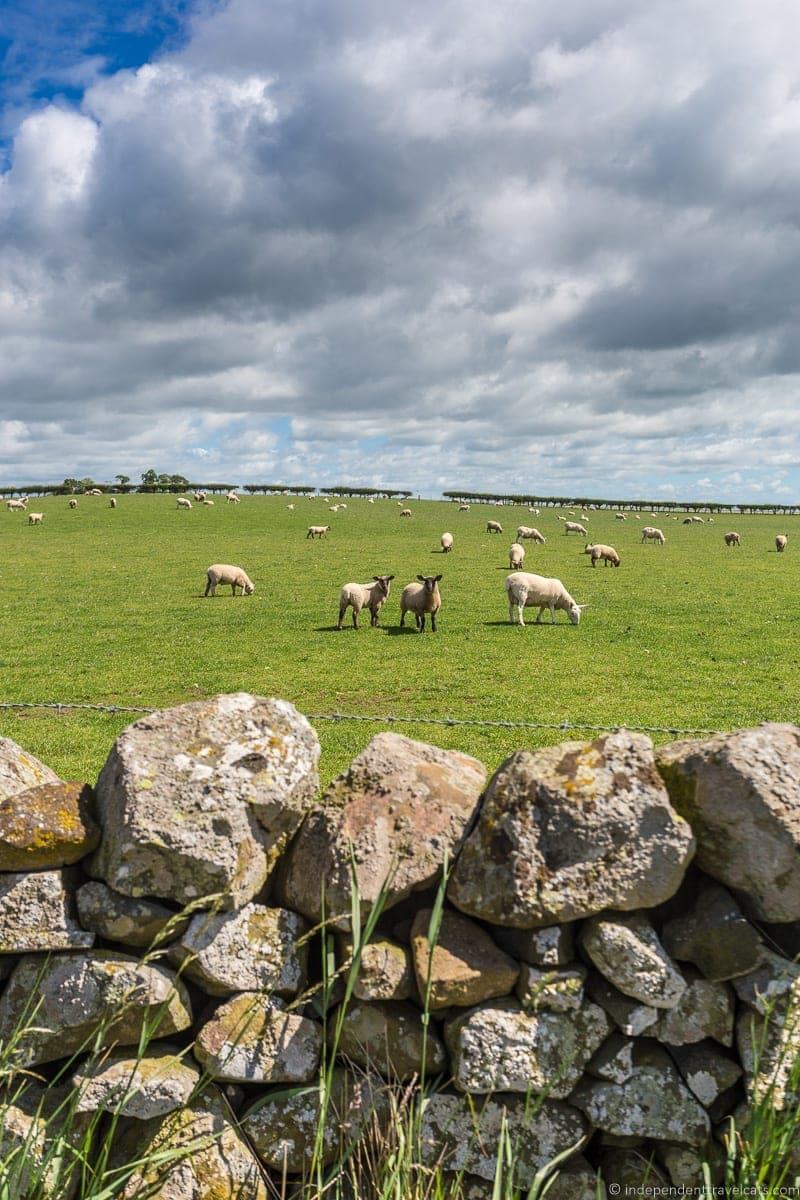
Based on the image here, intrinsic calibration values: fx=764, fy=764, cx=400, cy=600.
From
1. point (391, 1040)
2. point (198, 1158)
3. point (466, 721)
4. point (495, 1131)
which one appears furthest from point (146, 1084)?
point (466, 721)

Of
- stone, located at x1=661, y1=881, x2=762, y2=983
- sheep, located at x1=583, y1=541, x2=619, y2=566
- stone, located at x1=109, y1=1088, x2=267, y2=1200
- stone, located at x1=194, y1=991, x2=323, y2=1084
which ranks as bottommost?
stone, located at x1=109, y1=1088, x2=267, y2=1200

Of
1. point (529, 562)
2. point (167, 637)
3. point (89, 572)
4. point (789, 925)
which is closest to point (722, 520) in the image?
point (529, 562)

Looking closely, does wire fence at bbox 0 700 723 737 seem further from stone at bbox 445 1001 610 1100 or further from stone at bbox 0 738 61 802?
stone at bbox 445 1001 610 1100

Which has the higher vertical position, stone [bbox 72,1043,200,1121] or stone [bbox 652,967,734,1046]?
stone [bbox 652,967,734,1046]

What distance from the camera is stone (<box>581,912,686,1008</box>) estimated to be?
3.90 meters

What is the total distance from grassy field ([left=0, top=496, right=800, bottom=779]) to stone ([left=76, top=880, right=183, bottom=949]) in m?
7.05

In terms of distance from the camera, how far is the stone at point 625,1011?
396 centimetres

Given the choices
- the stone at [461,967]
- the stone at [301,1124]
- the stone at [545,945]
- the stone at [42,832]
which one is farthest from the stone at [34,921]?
the stone at [545,945]

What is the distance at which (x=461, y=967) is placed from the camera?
397 centimetres

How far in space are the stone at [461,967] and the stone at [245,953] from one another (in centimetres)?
67

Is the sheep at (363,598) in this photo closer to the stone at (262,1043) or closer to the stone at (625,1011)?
the stone at (262,1043)

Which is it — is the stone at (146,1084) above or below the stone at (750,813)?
below

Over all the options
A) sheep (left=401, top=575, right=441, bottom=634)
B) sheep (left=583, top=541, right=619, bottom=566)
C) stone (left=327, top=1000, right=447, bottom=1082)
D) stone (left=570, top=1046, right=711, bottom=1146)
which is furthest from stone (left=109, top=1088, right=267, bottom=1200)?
sheep (left=583, top=541, right=619, bottom=566)

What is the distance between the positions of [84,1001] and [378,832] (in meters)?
1.76
